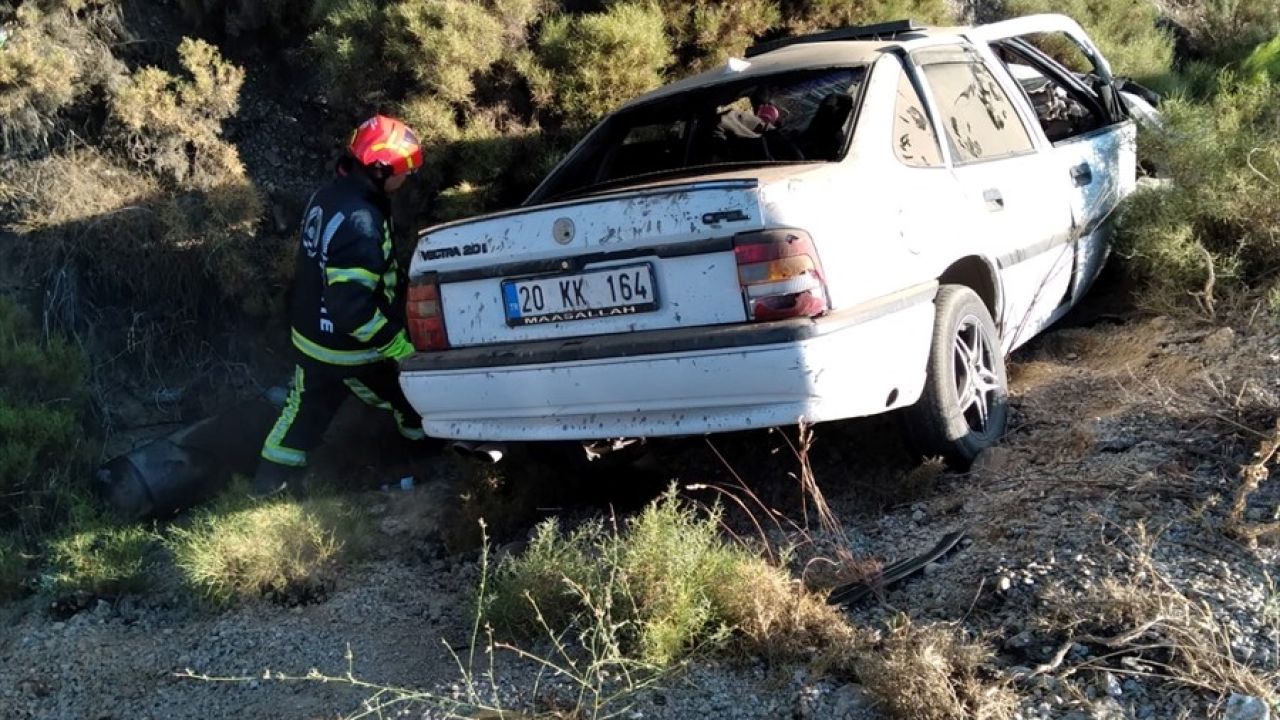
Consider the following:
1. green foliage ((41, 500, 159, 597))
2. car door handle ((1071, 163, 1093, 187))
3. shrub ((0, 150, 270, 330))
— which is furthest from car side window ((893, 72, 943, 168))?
shrub ((0, 150, 270, 330))

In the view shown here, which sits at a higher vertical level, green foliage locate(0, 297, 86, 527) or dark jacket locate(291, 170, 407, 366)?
dark jacket locate(291, 170, 407, 366)

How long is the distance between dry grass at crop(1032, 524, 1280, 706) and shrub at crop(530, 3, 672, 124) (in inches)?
178

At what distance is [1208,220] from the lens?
5.41m

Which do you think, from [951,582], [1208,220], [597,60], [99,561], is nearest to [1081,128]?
[1208,220]

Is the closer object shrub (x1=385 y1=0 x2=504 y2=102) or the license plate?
the license plate

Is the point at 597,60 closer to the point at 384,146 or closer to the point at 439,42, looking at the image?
the point at 439,42

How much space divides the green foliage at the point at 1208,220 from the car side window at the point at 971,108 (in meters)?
0.80

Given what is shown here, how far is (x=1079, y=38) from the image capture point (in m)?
6.26

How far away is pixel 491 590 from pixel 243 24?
5.14 m

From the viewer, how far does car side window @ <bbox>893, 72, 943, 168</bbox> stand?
170 inches

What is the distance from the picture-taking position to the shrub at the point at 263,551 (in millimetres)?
4289

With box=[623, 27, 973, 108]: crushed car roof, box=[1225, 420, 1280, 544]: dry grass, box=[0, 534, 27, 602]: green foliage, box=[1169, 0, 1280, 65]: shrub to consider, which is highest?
box=[623, 27, 973, 108]: crushed car roof

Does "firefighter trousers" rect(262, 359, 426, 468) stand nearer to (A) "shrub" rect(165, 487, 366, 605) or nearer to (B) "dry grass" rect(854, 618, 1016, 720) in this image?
(A) "shrub" rect(165, 487, 366, 605)

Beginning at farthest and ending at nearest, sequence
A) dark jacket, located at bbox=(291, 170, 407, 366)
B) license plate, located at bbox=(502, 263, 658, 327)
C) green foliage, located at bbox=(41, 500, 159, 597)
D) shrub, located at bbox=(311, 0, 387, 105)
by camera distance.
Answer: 1. shrub, located at bbox=(311, 0, 387, 105)
2. dark jacket, located at bbox=(291, 170, 407, 366)
3. green foliage, located at bbox=(41, 500, 159, 597)
4. license plate, located at bbox=(502, 263, 658, 327)
